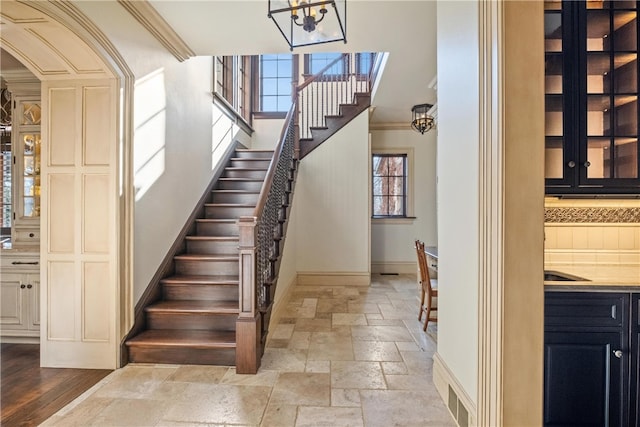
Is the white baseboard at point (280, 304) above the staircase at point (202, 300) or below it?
below

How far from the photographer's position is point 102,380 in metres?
2.49

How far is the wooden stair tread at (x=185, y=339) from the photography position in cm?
274

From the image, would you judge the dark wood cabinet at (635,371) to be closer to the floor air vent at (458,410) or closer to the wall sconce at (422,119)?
the floor air vent at (458,410)

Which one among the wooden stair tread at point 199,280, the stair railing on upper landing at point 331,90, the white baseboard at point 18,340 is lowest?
the white baseboard at point 18,340

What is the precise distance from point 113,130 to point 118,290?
4.34 feet

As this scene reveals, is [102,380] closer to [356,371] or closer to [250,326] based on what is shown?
[250,326]

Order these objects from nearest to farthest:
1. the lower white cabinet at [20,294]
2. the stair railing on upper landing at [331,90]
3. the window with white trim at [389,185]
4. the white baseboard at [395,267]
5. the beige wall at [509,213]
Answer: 1. the beige wall at [509,213]
2. the lower white cabinet at [20,294]
3. the stair railing on upper landing at [331,90]
4. the white baseboard at [395,267]
5. the window with white trim at [389,185]

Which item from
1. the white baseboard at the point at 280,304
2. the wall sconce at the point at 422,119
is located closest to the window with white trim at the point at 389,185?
the wall sconce at the point at 422,119

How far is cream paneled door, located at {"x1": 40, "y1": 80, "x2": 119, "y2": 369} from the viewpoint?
267 cm

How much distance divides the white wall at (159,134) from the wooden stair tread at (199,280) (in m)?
0.22

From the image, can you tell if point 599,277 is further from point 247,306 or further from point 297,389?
A: point 247,306

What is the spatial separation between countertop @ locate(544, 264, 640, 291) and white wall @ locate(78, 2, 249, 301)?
10.6ft

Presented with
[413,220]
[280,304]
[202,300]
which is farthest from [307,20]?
[413,220]

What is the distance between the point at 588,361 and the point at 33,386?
145 inches
